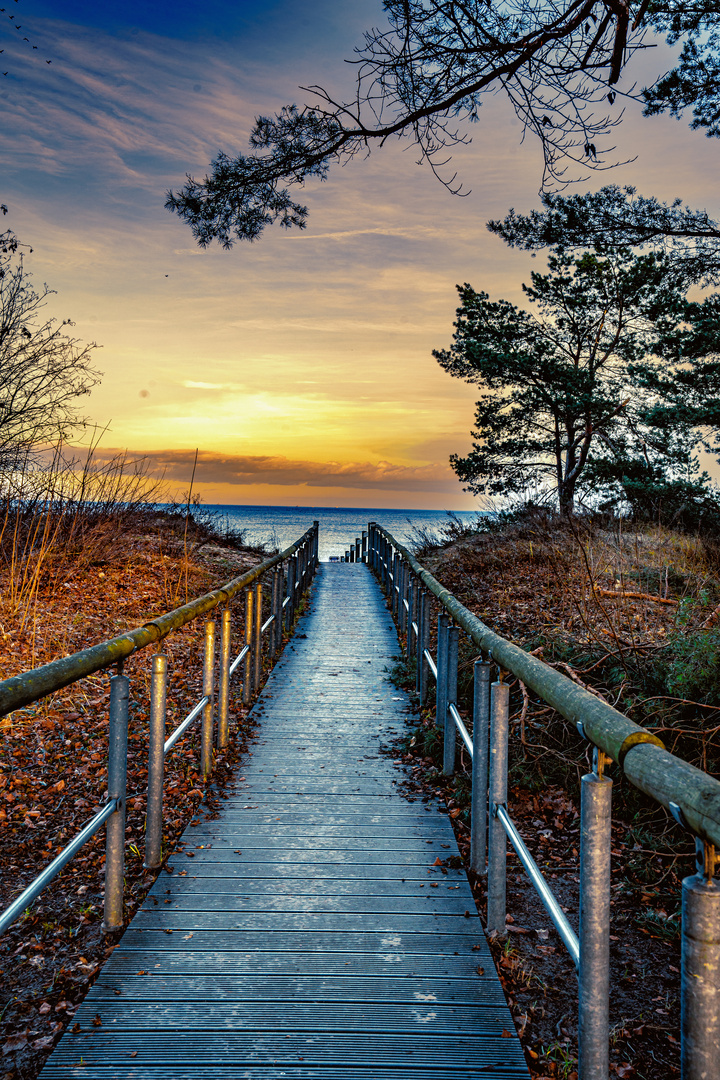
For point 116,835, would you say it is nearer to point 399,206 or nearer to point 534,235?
point 399,206

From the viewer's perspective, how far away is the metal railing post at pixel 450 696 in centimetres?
394

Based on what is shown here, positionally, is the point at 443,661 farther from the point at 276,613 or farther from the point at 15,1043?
the point at 276,613

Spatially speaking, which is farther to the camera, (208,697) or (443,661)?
(443,661)

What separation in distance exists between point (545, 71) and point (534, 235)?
19.9 feet

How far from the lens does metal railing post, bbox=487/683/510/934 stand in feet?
7.73

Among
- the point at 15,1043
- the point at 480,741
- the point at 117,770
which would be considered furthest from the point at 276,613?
the point at 15,1043

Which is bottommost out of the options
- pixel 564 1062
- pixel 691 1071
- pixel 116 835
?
pixel 564 1062

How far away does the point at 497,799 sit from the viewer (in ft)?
7.83

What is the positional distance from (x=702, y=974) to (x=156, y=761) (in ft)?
7.82

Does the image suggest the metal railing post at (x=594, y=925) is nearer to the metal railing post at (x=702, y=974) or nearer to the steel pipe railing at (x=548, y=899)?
the steel pipe railing at (x=548, y=899)

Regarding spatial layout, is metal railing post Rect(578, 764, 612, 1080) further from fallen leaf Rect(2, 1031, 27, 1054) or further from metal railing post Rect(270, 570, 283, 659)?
metal railing post Rect(270, 570, 283, 659)

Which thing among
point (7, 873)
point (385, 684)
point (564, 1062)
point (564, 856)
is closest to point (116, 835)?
point (7, 873)

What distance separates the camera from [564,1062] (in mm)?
1853

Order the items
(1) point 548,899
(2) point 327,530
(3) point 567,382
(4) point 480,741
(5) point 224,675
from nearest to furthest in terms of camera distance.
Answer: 1. (1) point 548,899
2. (4) point 480,741
3. (5) point 224,675
4. (3) point 567,382
5. (2) point 327,530
